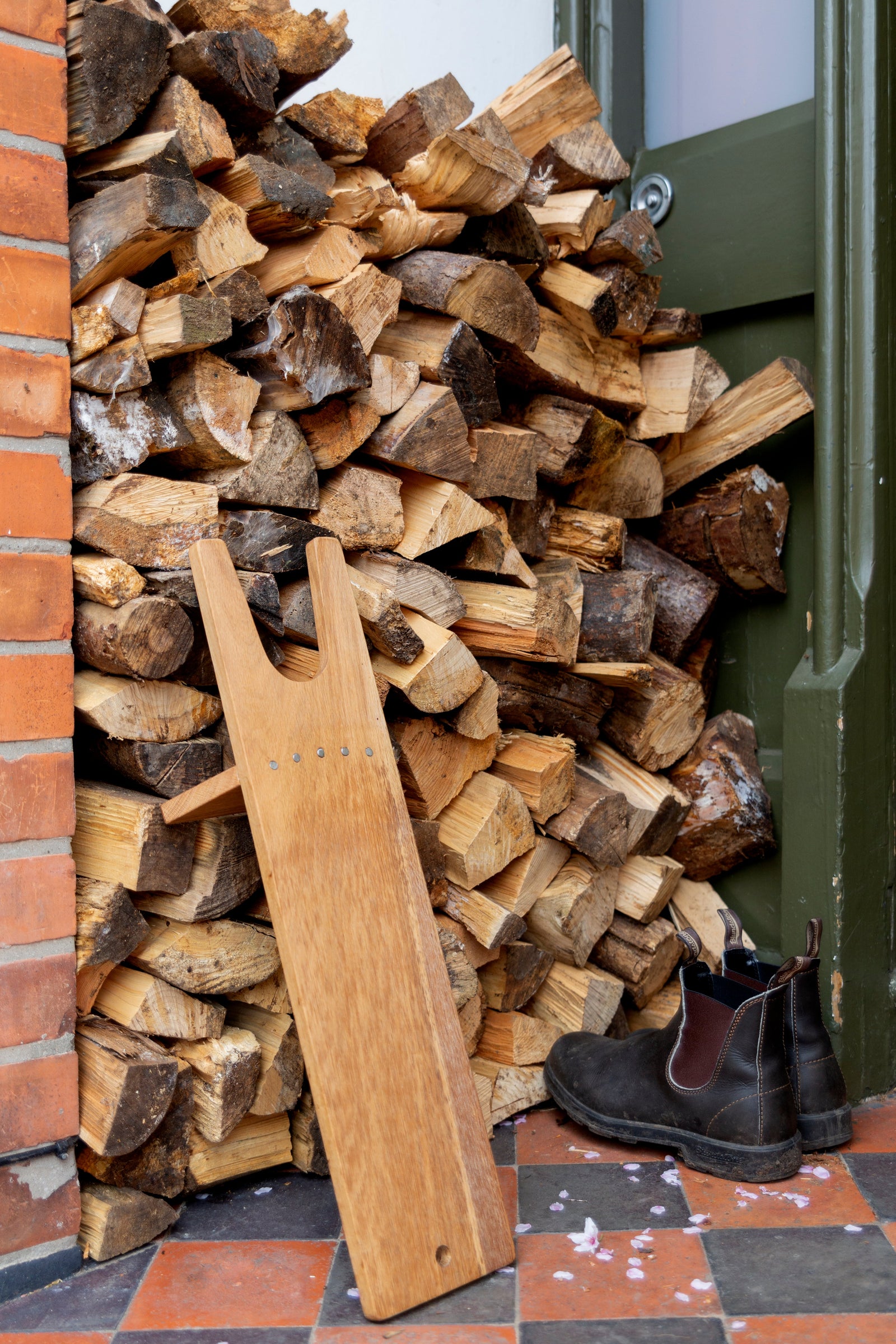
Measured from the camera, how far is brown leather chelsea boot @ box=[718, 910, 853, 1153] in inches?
77.3

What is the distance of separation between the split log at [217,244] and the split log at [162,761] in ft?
2.31

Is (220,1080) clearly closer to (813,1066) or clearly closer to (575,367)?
(813,1066)

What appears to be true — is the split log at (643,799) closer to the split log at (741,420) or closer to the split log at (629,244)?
the split log at (741,420)

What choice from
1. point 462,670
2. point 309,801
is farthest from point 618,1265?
point 462,670

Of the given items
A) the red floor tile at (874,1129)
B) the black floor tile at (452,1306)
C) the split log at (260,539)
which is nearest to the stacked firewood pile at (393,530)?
the split log at (260,539)

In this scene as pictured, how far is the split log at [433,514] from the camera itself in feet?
6.27

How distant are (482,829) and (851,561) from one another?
35.6 inches

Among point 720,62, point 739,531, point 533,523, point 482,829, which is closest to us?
point 482,829

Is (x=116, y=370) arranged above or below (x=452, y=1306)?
Result: above

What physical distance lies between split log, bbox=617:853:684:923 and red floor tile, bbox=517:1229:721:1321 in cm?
70

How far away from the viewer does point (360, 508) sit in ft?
6.13

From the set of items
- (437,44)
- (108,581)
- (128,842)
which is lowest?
(128,842)

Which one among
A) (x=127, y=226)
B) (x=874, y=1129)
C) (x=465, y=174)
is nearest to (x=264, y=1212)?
A: (x=874, y=1129)

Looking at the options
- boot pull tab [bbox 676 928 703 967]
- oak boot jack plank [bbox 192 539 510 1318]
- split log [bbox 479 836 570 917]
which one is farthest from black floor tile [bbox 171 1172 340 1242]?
boot pull tab [bbox 676 928 703 967]
